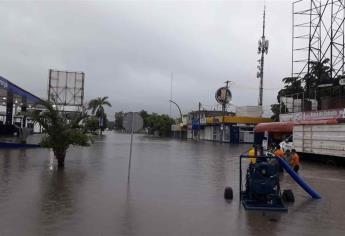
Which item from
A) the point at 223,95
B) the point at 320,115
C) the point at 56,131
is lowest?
the point at 56,131

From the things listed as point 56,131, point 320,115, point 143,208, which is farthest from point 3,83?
point 143,208

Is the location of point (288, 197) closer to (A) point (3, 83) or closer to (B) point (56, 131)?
(B) point (56, 131)

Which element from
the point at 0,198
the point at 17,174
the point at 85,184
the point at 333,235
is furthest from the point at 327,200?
the point at 17,174

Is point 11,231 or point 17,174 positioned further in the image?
point 17,174

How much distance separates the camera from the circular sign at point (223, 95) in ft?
250

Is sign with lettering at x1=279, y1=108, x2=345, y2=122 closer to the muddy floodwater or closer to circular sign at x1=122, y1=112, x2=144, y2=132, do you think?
the muddy floodwater

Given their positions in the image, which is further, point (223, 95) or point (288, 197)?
point (223, 95)

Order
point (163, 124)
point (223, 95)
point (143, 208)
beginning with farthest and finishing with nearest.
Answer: point (163, 124), point (223, 95), point (143, 208)

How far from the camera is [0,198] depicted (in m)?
10.7

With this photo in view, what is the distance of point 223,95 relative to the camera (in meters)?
76.4

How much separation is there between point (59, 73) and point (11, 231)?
174 ft

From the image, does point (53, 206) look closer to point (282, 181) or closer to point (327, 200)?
point (327, 200)

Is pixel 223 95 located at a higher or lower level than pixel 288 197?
higher

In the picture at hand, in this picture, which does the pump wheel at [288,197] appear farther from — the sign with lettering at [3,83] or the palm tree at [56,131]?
the sign with lettering at [3,83]
